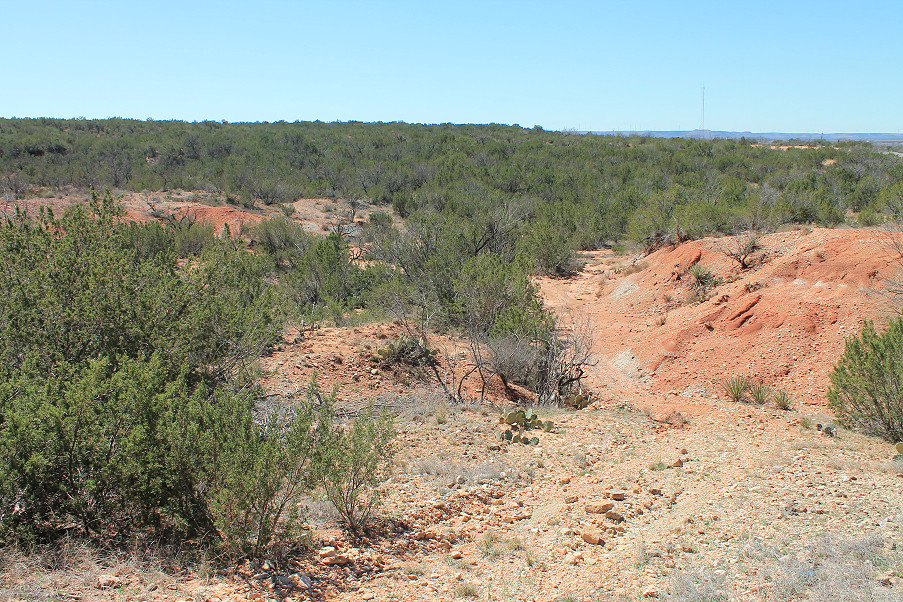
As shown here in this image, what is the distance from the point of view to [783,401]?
9.38 metres

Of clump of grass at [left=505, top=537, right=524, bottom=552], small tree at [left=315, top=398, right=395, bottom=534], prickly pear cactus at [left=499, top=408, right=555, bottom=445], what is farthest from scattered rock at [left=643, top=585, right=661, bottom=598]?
prickly pear cactus at [left=499, top=408, right=555, bottom=445]

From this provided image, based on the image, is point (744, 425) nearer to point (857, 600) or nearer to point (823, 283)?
point (857, 600)

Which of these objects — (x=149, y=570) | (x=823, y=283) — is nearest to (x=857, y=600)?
(x=149, y=570)

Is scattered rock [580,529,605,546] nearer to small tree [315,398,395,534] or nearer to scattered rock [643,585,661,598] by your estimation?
scattered rock [643,585,661,598]

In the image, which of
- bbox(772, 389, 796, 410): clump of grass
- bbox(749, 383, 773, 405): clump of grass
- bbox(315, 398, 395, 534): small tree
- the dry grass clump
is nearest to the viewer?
the dry grass clump

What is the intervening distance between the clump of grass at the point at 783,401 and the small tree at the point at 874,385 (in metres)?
1.59

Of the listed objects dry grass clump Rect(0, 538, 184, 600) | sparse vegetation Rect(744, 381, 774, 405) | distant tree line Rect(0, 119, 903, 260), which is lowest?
sparse vegetation Rect(744, 381, 774, 405)

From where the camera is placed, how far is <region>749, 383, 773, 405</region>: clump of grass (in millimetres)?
9844

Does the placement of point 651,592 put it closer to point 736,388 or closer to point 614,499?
A: point 614,499

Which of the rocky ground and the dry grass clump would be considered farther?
the rocky ground

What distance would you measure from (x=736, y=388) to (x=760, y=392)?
36 centimetres

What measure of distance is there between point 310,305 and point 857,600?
12952 mm

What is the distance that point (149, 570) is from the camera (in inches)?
157

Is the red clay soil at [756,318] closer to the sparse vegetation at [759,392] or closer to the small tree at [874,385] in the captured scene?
the sparse vegetation at [759,392]
